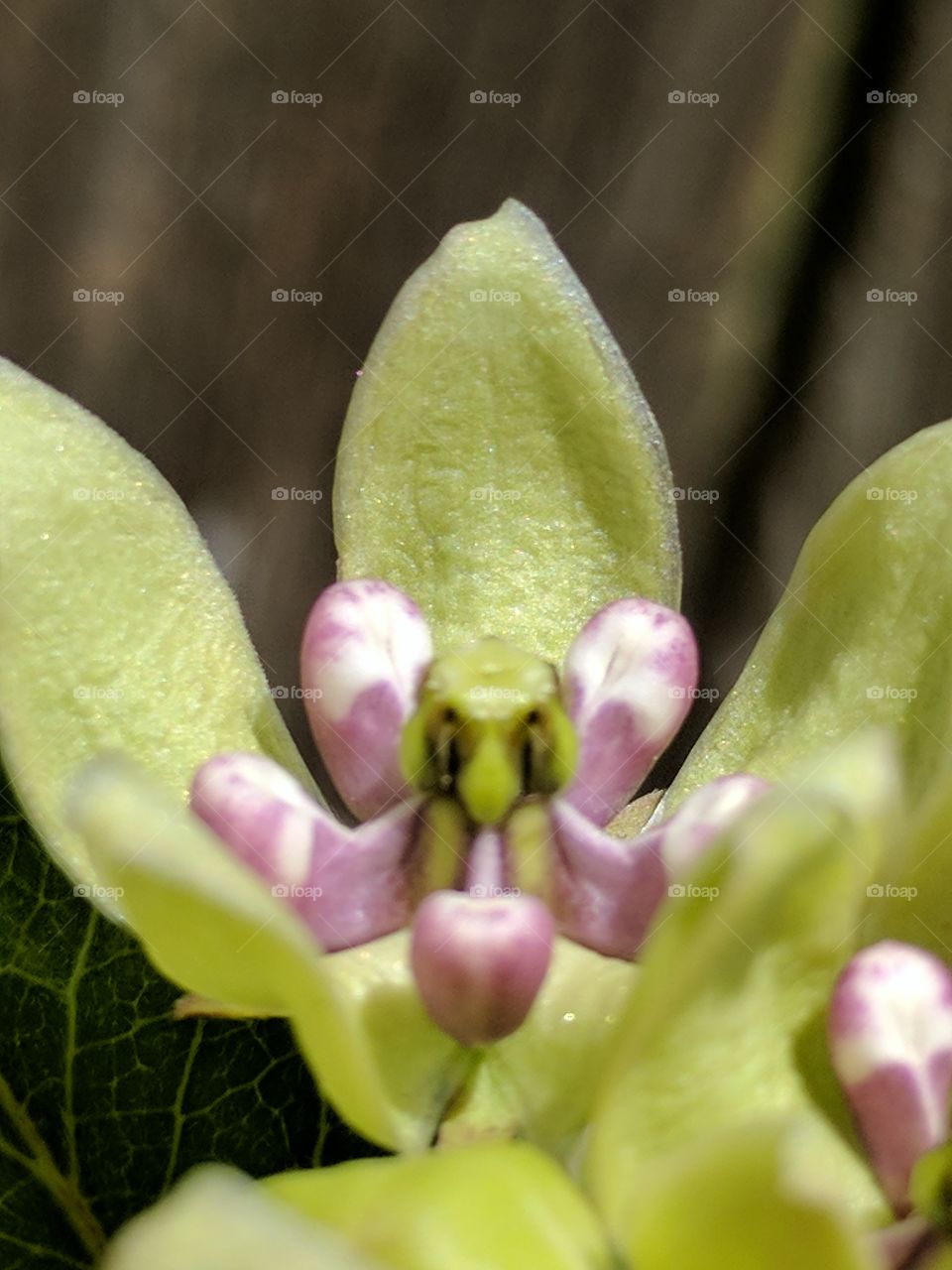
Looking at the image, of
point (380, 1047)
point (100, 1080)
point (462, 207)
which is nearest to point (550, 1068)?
point (380, 1047)

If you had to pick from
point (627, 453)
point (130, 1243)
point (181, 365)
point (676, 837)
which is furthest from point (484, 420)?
point (181, 365)

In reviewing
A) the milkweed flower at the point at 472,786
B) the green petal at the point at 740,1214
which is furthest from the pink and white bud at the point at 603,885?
the green petal at the point at 740,1214

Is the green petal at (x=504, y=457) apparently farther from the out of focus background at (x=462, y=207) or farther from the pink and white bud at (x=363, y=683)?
the out of focus background at (x=462, y=207)

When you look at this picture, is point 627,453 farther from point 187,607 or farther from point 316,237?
point 316,237

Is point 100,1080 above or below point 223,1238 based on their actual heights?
below

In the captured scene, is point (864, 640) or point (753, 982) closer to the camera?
point (753, 982)

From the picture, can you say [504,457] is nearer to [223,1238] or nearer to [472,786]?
[472,786]
